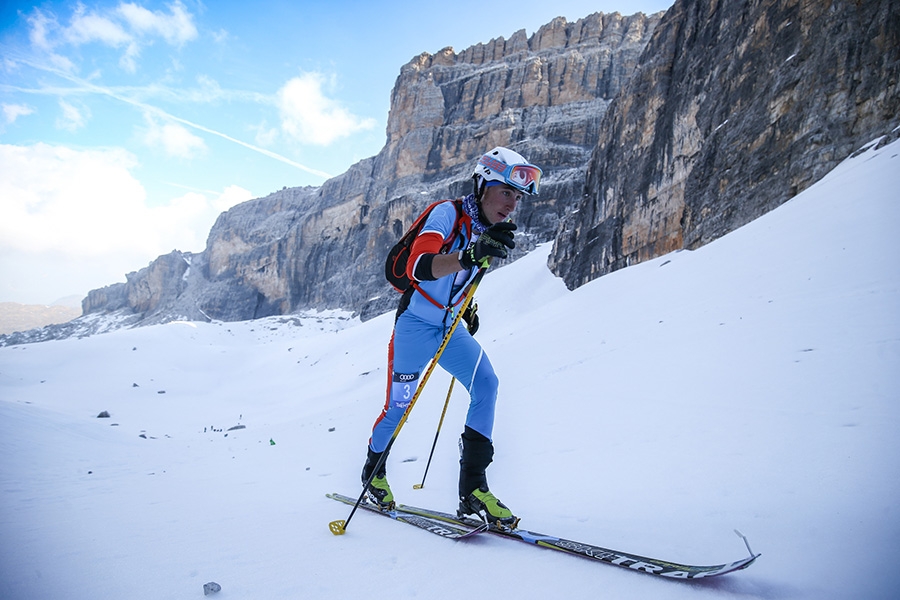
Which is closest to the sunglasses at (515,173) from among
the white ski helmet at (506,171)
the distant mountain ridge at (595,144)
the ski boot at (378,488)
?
the white ski helmet at (506,171)

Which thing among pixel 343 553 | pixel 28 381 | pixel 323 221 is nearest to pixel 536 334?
pixel 343 553

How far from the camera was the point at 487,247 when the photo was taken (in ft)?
10.1

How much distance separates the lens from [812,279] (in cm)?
688

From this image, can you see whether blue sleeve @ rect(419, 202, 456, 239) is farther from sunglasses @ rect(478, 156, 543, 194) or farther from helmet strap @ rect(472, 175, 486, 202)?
sunglasses @ rect(478, 156, 543, 194)

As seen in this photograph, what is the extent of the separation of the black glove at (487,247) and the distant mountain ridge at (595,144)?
15.2 metres

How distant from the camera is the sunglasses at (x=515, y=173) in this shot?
368 centimetres

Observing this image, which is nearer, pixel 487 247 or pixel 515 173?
pixel 487 247

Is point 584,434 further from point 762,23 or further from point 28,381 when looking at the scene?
point 28,381

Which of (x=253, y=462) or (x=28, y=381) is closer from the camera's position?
(x=253, y=462)

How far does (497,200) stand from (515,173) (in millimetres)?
271

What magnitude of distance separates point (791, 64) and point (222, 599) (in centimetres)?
2180

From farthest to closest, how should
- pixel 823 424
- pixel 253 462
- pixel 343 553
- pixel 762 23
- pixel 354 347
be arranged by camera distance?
pixel 354 347
pixel 762 23
pixel 253 462
pixel 823 424
pixel 343 553

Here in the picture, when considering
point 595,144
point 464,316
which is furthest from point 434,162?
point 464,316

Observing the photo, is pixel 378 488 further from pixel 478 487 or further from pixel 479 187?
pixel 479 187
